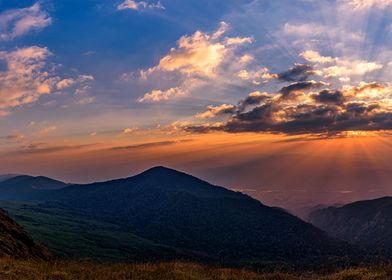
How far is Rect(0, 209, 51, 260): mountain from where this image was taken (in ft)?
98.8

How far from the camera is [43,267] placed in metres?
19.0

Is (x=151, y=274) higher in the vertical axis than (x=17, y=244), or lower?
higher

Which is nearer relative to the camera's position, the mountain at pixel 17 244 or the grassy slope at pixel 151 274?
the grassy slope at pixel 151 274

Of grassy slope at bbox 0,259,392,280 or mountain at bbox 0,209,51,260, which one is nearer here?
grassy slope at bbox 0,259,392,280

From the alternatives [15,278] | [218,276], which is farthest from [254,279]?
[15,278]

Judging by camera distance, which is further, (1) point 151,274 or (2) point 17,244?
(2) point 17,244

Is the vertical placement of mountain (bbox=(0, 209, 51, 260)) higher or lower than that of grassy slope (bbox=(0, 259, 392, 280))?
lower

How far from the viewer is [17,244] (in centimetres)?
3297

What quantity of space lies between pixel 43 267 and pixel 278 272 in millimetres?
12364

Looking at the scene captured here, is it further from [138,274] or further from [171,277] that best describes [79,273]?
[171,277]

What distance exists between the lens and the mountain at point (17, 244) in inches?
1185

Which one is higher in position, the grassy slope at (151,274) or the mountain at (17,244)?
the grassy slope at (151,274)

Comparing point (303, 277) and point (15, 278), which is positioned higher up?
point (15, 278)

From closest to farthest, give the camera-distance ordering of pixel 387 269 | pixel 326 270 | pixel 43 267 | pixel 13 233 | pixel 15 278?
pixel 15 278, pixel 387 269, pixel 43 267, pixel 326 270, pixel 13 233
